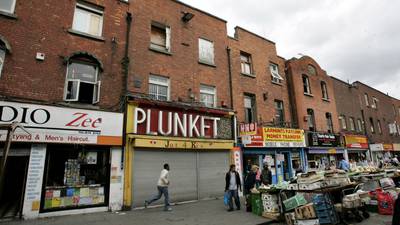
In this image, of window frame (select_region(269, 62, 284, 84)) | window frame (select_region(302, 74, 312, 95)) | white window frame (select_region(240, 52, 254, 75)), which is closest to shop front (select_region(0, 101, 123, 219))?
white window frame (select_region(240, 52, 254, 75))

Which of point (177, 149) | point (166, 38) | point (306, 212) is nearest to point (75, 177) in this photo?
→ point (177, 149)

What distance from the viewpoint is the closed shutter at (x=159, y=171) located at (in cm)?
1030

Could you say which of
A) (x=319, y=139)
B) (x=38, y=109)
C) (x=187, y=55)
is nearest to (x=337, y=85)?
(x=319, y=139)

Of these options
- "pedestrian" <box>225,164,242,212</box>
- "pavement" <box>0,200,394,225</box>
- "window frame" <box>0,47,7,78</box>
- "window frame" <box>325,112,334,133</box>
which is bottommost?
"pavement" <box>0,200,394,225</box>

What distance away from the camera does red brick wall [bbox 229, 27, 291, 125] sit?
50.9ft

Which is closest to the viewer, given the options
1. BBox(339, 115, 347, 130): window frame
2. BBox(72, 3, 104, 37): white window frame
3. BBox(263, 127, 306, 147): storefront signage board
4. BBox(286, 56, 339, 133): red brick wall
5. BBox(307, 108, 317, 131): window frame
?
BBox(72, 3, 104, 37): white window frame

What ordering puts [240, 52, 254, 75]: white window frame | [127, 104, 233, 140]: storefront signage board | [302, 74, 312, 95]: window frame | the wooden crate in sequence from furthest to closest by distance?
[302, 74, 312, 95]: window frame < [240, 52, 254, 75]: white window frame < [127, 104, 233, 140]: storefront signage board < the wooden crate

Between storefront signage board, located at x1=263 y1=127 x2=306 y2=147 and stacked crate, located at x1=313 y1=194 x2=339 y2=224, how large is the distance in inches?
290

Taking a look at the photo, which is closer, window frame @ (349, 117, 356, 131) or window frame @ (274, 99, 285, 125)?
window frame @ (274, 99, 285, 125)

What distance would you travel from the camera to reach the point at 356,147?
72.7 feet

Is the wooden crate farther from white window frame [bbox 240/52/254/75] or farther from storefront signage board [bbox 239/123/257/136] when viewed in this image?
white window frame [bbox 240/52/254/75]

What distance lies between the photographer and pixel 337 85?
23766 mm

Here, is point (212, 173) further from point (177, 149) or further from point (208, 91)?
point (208, 91)

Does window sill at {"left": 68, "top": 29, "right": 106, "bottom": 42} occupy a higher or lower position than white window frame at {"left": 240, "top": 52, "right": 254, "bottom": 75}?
lower
